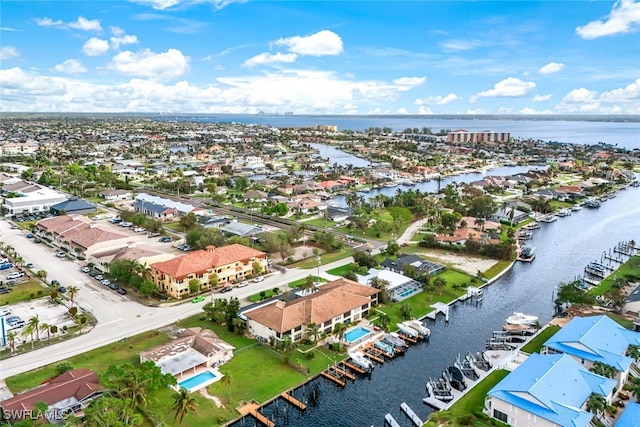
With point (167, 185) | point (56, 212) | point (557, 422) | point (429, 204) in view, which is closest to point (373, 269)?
point (557, 422)

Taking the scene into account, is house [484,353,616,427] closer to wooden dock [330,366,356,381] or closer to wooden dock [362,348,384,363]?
wooden dock [362,348,384,363]

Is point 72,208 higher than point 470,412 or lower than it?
higher

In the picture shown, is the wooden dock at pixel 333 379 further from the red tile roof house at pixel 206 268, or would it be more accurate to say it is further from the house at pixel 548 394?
the red tile roof house at pixel 206 268

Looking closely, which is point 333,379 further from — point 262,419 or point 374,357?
point 262,419

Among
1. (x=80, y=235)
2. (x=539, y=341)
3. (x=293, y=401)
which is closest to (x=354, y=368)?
(x=293, y=401)

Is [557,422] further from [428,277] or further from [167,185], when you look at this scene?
[167,185]
